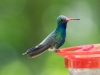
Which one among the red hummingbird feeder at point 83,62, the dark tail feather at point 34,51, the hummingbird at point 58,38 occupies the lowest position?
the red hummingbird feeder at point 83,62

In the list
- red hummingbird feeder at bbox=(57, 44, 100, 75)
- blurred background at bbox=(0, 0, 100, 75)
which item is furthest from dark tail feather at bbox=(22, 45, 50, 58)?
blurred background at bbox=(0, 0, 100, 75)

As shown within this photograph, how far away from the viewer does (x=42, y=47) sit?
9.61 feet

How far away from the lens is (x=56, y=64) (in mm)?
7027

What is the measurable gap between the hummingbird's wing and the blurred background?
4.03 metres

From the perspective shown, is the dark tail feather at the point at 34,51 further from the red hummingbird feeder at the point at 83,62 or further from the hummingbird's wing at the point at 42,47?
the red hummingbird feeder at the point at 83,62

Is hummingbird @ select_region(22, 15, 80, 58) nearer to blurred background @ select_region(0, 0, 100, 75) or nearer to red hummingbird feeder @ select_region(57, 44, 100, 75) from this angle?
red hummingbird feeder @ select_region(57, 44, 100, 75)

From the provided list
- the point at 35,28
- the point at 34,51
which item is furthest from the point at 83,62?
the point at 35,28

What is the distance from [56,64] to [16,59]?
126 cm

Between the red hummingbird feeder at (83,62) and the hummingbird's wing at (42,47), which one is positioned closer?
the red hummingbird feeder at (83,62)

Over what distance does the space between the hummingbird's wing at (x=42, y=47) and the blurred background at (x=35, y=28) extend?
403cm

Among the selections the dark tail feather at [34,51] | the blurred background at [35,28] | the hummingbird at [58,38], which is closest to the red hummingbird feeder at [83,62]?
the dark tail feather at [34,51]

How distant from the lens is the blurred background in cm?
776

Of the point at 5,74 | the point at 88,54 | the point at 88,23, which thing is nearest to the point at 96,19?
the point at 88,23

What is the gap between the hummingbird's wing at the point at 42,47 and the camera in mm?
2818
